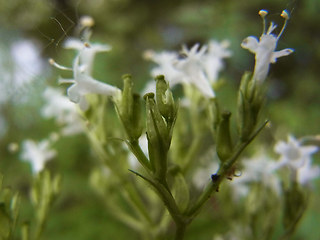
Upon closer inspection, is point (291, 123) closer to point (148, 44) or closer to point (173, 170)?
point (148, 44)

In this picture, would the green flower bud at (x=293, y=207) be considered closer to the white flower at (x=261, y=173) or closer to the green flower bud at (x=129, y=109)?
the white flower at (x=261, y=173)

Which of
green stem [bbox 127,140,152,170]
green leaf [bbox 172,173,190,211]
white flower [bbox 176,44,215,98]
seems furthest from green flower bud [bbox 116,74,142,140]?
white flower [bbox 176,44,215,98]

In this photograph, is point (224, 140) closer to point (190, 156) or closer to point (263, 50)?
point (263, 50)

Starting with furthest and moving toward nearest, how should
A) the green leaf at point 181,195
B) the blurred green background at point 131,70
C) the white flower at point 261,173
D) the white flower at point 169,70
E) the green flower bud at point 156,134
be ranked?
the blurred green background at point 131,70 < the white flower at point 261,173 < the white flower at point 169,70 < the green leaf at point 181,195 < the green flower bud at point 156,134

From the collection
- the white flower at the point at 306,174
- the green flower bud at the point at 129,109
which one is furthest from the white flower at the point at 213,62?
the green flower bud at the point at 129,109

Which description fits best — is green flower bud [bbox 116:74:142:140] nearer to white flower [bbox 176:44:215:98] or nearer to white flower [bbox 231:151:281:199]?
white flower [bbox 176:44:215:98]
